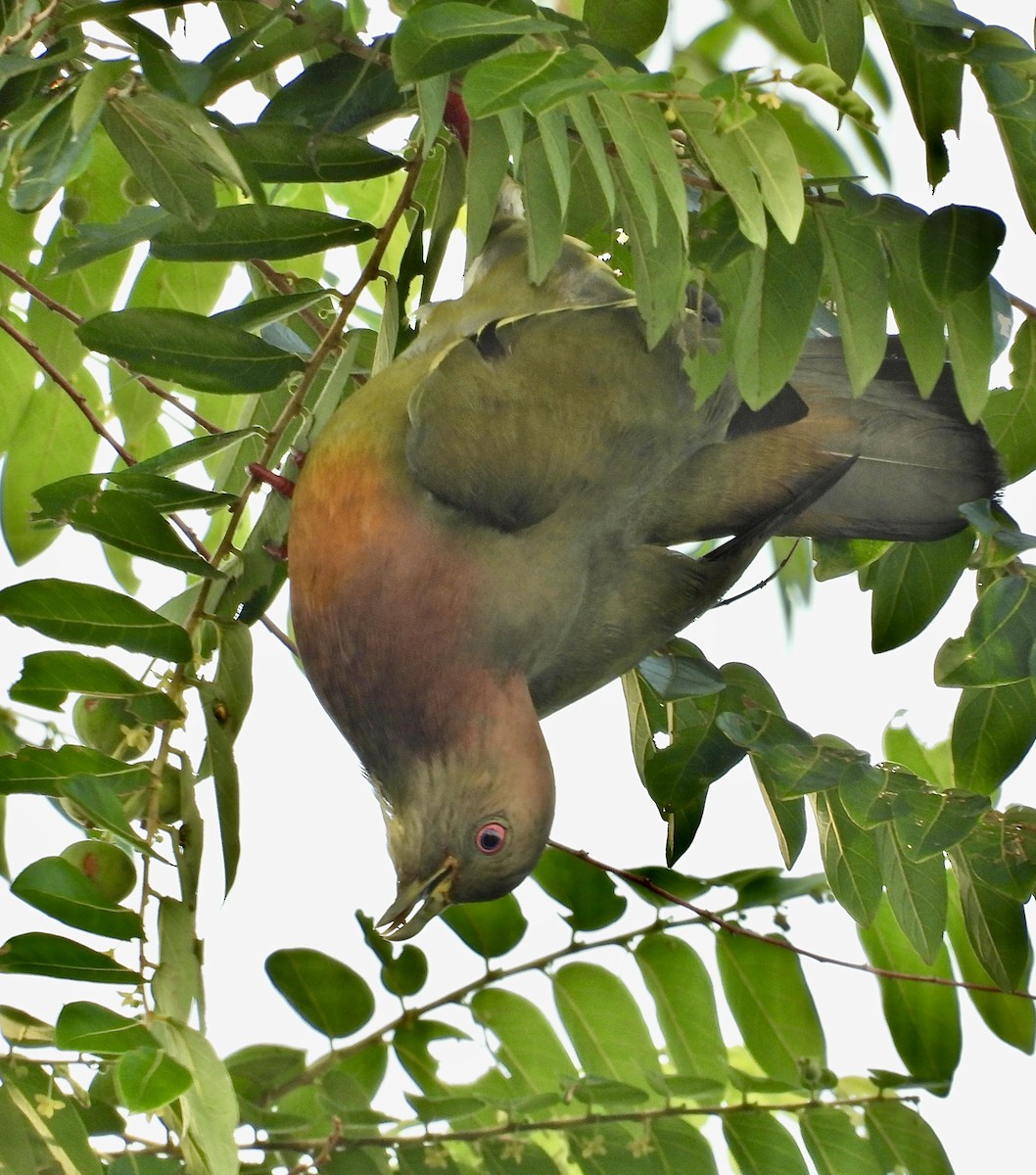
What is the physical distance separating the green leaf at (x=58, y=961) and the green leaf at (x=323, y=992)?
44cm

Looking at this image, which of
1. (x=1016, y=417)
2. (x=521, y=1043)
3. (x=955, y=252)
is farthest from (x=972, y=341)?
(x=521, y=1043)

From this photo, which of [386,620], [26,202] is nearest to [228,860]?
[386,620]

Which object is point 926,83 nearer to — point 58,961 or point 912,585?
point 912,585

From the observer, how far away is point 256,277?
1581mm

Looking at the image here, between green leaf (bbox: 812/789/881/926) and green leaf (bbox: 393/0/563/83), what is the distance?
771 mm

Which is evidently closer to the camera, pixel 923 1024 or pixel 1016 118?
pixel 1016 118

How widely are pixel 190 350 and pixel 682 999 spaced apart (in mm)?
871

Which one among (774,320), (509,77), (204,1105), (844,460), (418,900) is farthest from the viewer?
(844,460)

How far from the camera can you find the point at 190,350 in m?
1.29

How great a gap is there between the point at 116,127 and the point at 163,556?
1.20 ft

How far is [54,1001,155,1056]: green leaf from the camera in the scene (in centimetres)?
100

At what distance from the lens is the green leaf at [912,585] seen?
1438 millimetres

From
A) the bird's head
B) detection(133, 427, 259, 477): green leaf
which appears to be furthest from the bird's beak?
detection(133, 427, 259, 477): green leaf

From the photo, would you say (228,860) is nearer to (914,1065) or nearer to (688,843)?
(688,843)
